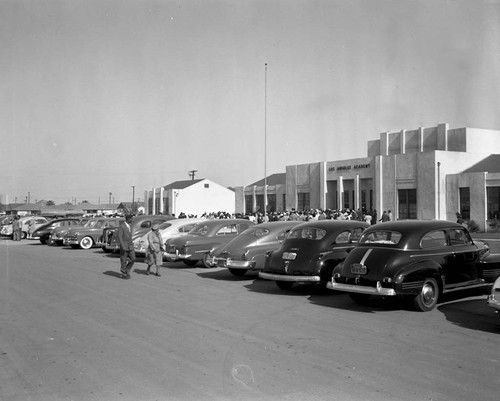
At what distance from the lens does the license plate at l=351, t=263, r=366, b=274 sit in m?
9.51

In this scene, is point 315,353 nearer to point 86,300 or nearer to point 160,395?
point 160,395

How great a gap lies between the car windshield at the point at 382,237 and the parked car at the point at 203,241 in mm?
6696

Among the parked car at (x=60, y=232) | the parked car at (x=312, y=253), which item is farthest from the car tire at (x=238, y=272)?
the parked car at (x=60, y=232)

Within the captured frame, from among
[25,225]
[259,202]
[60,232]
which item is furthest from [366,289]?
[259,202]

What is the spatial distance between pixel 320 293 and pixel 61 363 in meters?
6.66

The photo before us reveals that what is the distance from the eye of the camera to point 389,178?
39969 millimetres

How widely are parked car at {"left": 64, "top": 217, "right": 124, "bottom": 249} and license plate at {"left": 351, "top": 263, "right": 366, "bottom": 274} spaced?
18039mm

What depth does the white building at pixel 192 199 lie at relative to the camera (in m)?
67.2

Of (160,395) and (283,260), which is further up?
(283,260)

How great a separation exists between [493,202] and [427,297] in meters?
28.7

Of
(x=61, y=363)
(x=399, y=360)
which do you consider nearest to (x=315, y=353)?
(x=399, y=360)

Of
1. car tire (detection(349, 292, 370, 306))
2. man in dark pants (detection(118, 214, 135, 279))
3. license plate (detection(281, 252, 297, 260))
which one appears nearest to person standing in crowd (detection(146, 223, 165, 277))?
man in dark pants (detection(118, 214, 135, 279))

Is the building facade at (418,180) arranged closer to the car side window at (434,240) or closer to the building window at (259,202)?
the building window at (259,202)

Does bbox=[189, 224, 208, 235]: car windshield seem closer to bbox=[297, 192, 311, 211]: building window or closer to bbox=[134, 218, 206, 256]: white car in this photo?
bbox=[134, 218, 206, 256]: white car
